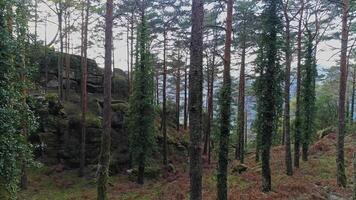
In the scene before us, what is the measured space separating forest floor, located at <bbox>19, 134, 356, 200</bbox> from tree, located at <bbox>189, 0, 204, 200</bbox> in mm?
7733

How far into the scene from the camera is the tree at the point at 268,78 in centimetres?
1608

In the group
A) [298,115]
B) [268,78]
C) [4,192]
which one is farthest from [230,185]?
[4,192]

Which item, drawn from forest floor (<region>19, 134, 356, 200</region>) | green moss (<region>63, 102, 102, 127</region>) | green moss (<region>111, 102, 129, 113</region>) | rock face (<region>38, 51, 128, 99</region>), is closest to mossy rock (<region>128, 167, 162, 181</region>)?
forest floor (<region>19, 134, 356, 200</region>)

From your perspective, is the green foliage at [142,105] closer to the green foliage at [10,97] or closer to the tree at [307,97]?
the tree at [307,97]

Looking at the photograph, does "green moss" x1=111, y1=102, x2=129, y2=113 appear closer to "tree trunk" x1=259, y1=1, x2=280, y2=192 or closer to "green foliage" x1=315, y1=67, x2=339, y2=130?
"tree trunk" x1=259, y1=1, x2=280, y2=192

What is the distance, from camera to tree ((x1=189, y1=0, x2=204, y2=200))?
23.2ft

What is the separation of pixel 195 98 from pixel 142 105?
17.5m

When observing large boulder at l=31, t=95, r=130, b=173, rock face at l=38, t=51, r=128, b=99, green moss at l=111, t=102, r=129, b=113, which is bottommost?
large boulder at l=31, t=95, r=130, b=173

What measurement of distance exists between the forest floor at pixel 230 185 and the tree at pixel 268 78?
1.69 m

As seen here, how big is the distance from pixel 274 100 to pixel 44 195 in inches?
548

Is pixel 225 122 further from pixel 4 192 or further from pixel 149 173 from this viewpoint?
pixel 149 173

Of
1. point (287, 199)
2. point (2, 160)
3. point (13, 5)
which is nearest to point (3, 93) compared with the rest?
point (2, 160)

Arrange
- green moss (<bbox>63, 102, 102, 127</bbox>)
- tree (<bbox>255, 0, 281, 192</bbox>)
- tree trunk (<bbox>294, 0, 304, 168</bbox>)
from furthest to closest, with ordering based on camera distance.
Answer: green moss (<bbox>63, 102, 102, 127</bbox>)
tree trunk (<bbox>294, 0, 304, 168</bbox>)
tree (<bbox>255, 0, 281, 192</bbox>)

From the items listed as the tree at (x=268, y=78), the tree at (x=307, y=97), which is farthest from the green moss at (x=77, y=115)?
the tree at (x=307, y=97)
